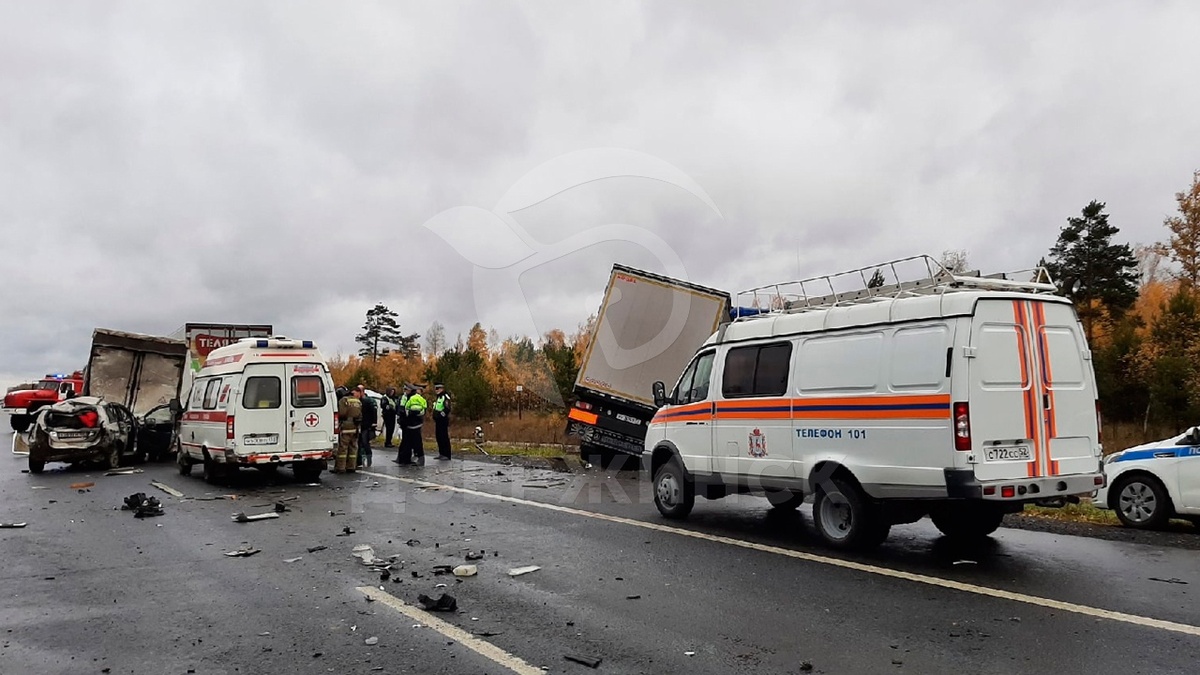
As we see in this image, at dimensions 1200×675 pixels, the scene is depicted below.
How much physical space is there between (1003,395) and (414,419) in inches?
527

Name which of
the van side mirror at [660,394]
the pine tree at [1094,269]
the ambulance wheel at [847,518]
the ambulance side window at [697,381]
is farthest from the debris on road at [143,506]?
the pine tree at [1094,269]

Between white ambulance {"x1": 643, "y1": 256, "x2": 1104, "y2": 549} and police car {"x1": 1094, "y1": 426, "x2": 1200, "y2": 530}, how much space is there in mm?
2277

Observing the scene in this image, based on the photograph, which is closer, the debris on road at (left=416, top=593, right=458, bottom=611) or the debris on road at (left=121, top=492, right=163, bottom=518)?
the debris on road at (left=416, top=593, right=458, bottom=611)

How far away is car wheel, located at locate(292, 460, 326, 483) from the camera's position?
14797 mm

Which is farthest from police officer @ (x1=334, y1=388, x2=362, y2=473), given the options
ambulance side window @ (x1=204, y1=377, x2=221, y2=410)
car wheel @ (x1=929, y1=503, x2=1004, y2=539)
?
car wheel @ (x1=929, y1=503, x2=1004, y2=539)

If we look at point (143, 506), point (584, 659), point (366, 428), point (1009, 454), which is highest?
point (366, 428)

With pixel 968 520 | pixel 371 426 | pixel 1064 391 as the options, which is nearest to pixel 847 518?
pixel 968 520

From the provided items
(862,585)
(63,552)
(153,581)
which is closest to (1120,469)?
(862,585)

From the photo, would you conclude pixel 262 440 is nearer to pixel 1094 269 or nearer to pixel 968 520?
pixel 968 520

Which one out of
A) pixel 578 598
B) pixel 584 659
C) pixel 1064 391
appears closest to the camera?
pixel 584 659

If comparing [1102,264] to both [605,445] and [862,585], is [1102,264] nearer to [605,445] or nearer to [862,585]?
[605,445]

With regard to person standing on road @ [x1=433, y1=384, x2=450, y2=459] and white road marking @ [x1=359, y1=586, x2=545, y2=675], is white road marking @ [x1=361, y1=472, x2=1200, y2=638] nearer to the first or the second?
white road marking @ [x1=359, y1=586, x2=545, y2=675]

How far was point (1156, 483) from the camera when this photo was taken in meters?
9.43

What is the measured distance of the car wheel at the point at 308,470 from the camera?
583 inches
